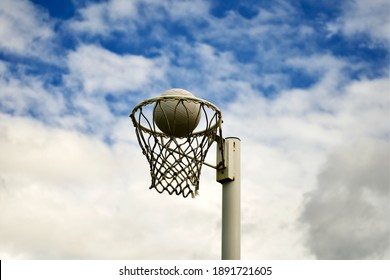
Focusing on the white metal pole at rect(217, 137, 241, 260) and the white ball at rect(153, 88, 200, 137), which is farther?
the white ball at rect(153, 88, 200, 137)

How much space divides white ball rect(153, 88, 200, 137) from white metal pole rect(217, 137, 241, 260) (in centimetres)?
57

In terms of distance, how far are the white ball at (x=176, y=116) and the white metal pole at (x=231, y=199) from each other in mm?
565

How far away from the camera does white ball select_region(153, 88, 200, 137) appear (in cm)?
672

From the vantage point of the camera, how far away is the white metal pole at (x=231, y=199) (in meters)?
6.43

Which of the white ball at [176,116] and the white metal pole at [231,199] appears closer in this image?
the white metal pole at [231,199]

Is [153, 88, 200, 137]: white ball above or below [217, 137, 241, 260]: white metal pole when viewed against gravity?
above

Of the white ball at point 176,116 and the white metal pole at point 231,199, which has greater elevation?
the white ball at point 176,116

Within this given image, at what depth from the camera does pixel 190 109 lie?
672 centimetres

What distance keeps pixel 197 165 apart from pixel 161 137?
24.3 inches

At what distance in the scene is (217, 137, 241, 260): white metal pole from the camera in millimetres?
6430

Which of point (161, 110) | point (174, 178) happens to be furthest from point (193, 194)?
point (161, 110)
